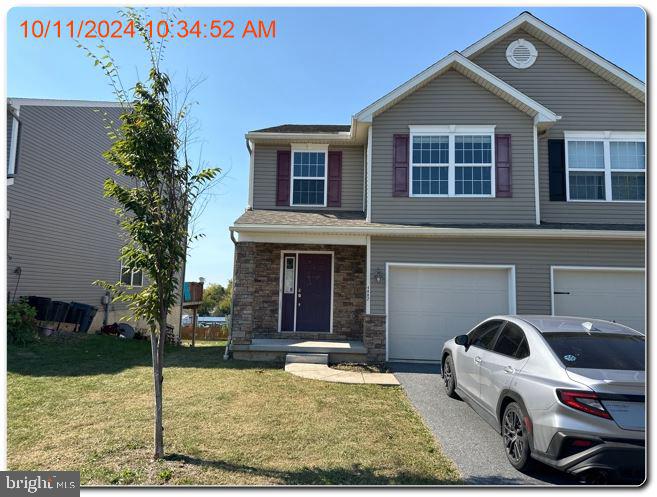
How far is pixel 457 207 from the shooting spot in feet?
30.9

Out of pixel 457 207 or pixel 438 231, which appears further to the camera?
pixel 457 207

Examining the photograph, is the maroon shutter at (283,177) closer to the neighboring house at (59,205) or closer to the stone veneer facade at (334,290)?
the stone veneer facade at (334,290)

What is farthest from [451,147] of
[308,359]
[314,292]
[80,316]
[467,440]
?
[80,316]

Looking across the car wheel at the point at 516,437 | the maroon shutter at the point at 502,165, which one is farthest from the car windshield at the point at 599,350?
the maroon shutter at the point at 502,165

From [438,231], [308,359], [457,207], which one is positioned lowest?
[308,359]

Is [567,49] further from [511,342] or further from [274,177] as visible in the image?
[511,342]

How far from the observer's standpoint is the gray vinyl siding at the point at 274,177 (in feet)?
36.3

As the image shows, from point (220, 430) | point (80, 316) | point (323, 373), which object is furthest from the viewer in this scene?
point (80, 316)

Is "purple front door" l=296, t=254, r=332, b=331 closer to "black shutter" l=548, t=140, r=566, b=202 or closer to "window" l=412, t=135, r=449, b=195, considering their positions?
"window" l=412, t=135, r=449, b=195

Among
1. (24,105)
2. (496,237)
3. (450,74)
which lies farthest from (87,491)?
(24,105)

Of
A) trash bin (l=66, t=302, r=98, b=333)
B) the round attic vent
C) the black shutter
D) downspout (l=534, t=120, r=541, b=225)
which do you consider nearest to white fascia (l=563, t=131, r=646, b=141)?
the black shutter

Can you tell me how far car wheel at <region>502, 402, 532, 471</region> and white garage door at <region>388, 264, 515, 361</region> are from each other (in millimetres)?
4697

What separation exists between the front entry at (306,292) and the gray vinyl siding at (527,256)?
2071 millimetres

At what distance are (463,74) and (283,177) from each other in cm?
504
